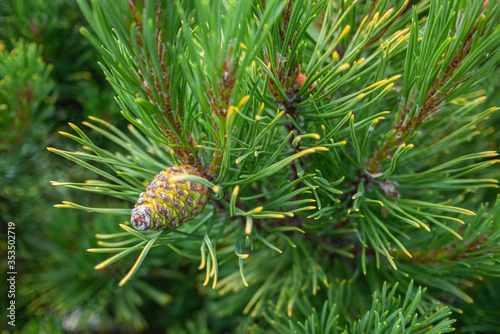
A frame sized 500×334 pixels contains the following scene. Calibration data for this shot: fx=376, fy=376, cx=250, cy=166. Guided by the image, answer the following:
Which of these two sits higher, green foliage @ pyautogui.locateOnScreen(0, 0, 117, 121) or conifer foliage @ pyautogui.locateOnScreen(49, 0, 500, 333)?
conifer foliage @ pyautogui.locateOnScreen(49, 0, 500, 333)

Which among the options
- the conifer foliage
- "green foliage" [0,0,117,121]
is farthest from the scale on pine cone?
"green foliage" [0,0,117,121]

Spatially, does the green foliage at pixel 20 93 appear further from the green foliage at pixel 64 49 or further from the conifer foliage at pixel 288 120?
the conifer foliage at pixel 288 120

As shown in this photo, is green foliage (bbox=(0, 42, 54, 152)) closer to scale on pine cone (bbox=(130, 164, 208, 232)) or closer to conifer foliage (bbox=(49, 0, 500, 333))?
conifer foliage (bbox=(49, 0, 500, 333))

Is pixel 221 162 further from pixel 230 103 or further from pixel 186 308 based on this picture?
pixel 186 308

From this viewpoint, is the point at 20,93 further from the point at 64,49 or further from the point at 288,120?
the point at 288,120

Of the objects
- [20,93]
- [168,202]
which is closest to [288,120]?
[168,202]

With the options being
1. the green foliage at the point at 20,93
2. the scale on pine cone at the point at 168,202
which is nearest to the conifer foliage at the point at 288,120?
the scale on pine cone at the point at 168,202

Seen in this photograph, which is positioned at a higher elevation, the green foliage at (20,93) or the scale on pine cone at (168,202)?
the scale on pine cone at (168,202)

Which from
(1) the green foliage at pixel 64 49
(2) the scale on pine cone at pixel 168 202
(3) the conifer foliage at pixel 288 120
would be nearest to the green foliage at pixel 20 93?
(1) the green foliage at pixel 64 49

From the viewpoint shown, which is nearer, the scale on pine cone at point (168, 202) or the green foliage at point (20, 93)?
the scale on pine cone at point (168, 202)
